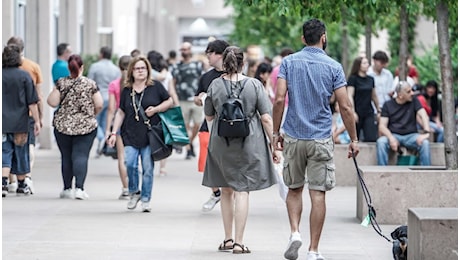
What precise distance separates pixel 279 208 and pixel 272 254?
359cm

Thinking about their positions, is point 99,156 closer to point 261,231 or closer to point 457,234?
point 261,231

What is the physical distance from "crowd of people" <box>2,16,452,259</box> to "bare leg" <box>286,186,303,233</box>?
10mm

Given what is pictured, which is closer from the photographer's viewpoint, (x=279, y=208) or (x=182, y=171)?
(x=279, y=208)

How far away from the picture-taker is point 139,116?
490 inches

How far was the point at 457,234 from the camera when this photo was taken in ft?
27.1

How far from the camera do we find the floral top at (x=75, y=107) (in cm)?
1362

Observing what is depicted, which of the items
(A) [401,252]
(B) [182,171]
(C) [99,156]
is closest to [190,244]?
(A) [401,252]

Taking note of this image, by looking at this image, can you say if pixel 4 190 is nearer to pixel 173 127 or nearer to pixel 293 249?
pixel 173 127

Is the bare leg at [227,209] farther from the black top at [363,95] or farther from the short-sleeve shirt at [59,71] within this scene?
the short-sleeve shirt at [59,71]

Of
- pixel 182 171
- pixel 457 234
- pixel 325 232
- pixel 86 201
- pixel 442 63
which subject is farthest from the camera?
pixel 182 171

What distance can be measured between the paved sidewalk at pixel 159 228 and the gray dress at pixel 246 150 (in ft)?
1.86

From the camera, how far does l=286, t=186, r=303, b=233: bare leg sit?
9.24m

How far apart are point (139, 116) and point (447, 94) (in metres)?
3.04

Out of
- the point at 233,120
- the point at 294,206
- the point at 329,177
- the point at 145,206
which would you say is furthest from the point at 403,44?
the point at 329,177
